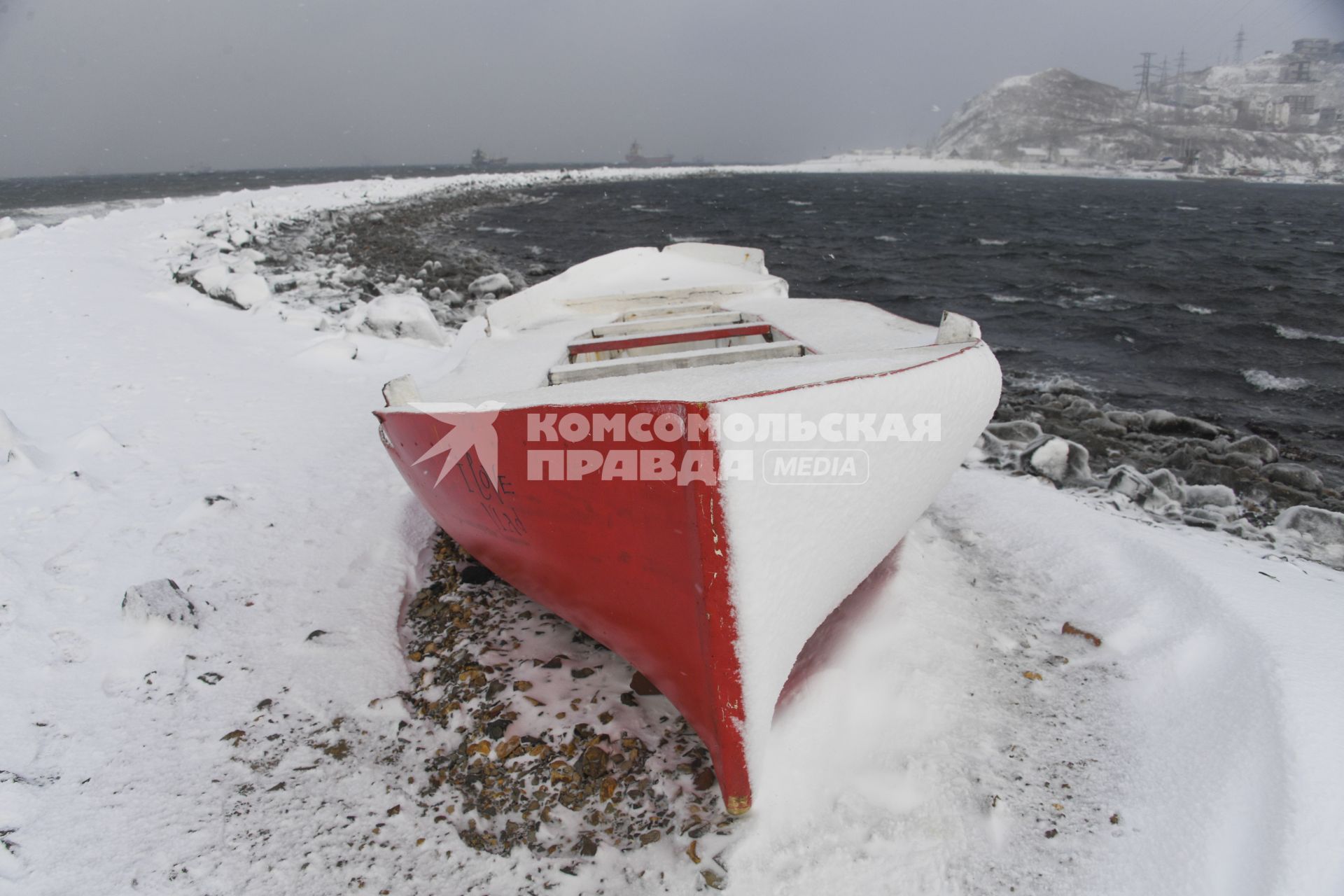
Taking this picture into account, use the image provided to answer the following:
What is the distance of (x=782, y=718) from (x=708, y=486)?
1.18 meters

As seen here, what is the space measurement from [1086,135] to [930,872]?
14889 cm

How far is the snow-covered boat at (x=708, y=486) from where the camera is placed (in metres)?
1.87

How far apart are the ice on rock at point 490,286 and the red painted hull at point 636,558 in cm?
828

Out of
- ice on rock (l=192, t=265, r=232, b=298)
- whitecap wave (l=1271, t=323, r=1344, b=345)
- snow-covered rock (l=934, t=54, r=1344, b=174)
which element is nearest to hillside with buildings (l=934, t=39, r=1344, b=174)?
snow-covered rock (l=934, t=54, r=1344, b=174)

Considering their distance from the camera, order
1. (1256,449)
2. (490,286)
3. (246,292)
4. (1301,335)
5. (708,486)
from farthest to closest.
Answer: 1. (490,286)
2. (1301,335)
3. (246,292)
4. (1256,449)
5. (708,486)

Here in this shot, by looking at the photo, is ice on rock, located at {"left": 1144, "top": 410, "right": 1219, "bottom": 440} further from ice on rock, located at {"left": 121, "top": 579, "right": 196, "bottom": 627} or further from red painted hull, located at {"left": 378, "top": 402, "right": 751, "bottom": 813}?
ice on rock, located at {"left": 121, "top": 579, "right": 196, "bottom": 627}

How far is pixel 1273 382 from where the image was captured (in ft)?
24.1

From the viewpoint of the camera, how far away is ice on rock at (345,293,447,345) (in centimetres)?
733

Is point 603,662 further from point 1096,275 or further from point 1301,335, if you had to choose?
point 1096,275

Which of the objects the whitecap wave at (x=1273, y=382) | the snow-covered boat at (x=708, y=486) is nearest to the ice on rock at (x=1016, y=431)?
the snow-covered boat at (x=708, y=486)

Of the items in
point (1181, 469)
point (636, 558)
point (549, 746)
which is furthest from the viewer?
point (1181, 469)

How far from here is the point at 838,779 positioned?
2.27 m

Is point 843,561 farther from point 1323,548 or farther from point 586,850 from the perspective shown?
point 1323,548

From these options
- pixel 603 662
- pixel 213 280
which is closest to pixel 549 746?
pixel 603 662
